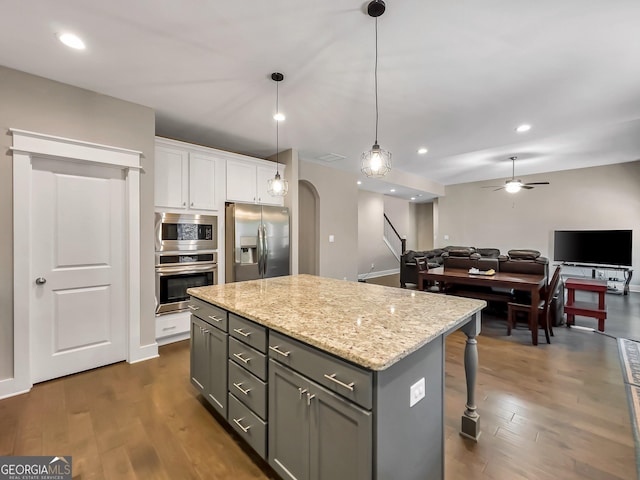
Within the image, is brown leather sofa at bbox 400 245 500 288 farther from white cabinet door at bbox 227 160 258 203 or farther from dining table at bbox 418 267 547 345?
white cabinet door at bbox 227 160 258 203

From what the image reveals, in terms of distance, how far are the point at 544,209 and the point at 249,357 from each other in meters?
8.47

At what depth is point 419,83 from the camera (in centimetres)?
268

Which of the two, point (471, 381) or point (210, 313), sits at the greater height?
point (210, 313)

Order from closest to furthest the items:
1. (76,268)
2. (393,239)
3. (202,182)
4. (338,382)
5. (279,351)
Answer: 1. (338,382)
2. (279,351)
3. (76,268)
4. (202,182)
5. (393,239)

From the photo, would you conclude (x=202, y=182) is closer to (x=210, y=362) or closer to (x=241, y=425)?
(x=210, y=362)

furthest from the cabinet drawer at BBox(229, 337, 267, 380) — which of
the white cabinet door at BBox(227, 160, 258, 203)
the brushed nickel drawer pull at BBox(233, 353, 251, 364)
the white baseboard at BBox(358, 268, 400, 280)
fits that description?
the white baseboard at BBox(358, 268, 400, 280)

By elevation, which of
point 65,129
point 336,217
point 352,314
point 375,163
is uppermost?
Answer: point 65,129

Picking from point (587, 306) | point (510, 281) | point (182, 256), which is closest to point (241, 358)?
point (182, 256)

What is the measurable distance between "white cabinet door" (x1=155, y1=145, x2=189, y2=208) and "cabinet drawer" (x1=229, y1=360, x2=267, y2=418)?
2.36 metres

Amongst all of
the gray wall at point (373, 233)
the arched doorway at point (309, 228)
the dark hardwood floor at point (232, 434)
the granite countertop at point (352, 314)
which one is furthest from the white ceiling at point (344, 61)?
the gray wall at point (373, 233)

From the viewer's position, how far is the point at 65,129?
2.58 m

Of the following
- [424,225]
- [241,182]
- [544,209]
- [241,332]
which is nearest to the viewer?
[241,332]

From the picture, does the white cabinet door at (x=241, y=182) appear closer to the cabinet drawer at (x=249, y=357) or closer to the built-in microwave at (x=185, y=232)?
the built-in microwave at (x=185, y=232)

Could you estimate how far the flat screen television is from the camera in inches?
240
